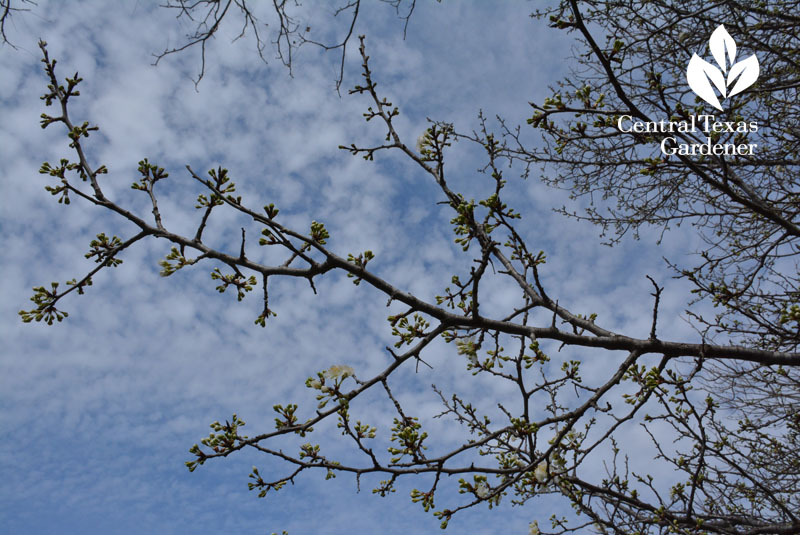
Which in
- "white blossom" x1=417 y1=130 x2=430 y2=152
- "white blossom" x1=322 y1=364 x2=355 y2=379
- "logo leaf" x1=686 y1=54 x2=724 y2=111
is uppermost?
"logo leaf" x1=686 y1=54 x2=724 y2=111

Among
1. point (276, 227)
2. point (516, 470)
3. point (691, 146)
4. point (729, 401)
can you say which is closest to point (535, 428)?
point (516, 470)

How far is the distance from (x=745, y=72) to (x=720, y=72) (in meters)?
0.23

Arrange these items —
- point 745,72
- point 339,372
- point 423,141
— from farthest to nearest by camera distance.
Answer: point 745,72 → point 423,141 → point 339,372

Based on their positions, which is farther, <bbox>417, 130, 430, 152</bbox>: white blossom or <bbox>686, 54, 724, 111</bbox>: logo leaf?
<bbox>686, 54, 724, 111</bbox>: logo leaf

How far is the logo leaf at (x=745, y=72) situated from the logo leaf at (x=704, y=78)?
10 cm

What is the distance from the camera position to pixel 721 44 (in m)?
5.10

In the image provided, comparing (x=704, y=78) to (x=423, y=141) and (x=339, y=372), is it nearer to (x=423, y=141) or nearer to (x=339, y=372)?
(x=423, y=141)

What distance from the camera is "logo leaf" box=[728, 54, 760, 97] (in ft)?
16.3

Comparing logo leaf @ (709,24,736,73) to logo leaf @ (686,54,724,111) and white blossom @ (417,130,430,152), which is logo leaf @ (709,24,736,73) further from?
white blossom @ (417,130,430,152)

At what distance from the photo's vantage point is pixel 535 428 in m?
3.13

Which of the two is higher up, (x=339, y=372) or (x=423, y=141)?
(x=423, y=141)

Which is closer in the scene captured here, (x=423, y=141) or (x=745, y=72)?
(x=423, y=141)

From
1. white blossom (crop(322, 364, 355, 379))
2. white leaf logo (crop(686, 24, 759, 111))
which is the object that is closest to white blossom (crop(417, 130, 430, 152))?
white blossom (crop(322, 364, 355, 379))

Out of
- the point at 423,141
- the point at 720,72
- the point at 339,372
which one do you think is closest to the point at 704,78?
the point at 720,72
